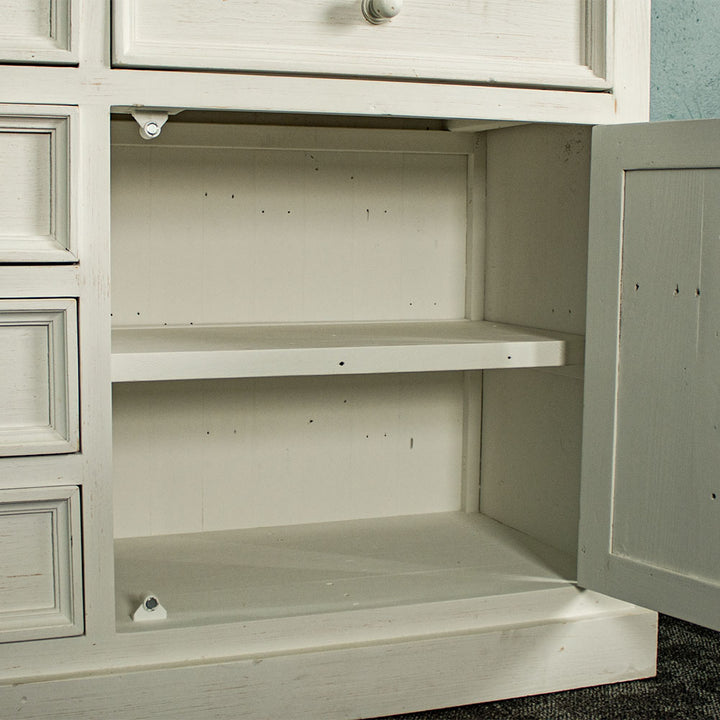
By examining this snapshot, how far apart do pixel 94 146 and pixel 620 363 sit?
0.67 metres

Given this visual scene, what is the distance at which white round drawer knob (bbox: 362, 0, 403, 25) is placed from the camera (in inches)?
45.3

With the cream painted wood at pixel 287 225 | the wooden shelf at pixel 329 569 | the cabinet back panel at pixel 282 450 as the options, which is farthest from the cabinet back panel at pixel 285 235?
the wooden shelf at pixel 329 569

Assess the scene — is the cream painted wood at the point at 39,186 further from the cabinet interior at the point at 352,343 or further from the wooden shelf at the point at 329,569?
the wooden shelf at the point at 329,569

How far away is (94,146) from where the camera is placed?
1100mm

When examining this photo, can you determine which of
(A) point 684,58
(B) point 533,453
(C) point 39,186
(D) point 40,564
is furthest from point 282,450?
(A) point 684,58

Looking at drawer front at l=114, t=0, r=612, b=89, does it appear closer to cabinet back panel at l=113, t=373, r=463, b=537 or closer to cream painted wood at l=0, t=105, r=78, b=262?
cream painted wood at l=0, t=105, r=78, b=262

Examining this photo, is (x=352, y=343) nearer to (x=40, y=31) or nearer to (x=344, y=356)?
(x=344, y=356)

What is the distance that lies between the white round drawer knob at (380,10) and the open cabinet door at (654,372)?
31 cm

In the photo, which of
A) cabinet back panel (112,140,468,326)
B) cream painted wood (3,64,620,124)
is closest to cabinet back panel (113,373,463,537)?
cabinet back panel (112,140,468,326)

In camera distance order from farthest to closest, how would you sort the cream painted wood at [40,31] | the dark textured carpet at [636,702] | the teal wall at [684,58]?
the teal wall at [684,58], the dark textured carpet at [636,702], the cream painted wood at [40,31]

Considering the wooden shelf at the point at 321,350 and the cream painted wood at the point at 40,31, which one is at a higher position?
the cream painted wood at the point at 40,31

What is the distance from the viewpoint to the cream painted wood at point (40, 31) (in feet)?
3.49

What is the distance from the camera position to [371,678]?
1.25 m

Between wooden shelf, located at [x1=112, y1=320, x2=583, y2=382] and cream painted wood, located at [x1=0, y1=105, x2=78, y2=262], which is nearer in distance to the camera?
cream painted wood, located at [x1=0, y1=105, x2=78, y2=262]
